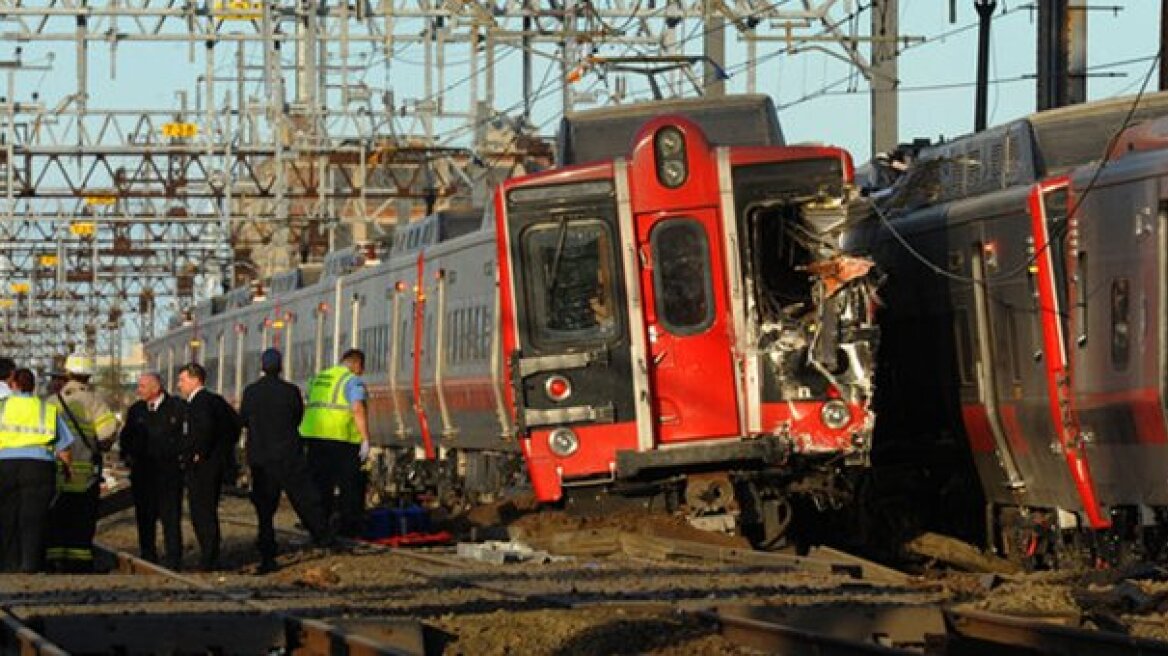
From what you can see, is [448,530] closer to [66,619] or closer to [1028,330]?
[1028,330]

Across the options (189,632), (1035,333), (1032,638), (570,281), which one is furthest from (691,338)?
(1032,638)

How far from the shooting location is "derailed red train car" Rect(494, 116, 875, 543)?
2147 cm

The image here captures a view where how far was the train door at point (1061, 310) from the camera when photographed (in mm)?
19875

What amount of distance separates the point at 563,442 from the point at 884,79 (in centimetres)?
1479

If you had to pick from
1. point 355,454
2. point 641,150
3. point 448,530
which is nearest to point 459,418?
point 448,530

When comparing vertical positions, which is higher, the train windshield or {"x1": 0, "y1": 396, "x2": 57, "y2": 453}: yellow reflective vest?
the train windshield

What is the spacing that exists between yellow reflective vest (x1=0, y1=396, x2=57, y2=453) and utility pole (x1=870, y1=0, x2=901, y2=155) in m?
15.2

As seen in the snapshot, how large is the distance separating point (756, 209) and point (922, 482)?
12.6ft

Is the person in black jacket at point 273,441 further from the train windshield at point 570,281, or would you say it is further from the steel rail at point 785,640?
the steel rail at point 785,640

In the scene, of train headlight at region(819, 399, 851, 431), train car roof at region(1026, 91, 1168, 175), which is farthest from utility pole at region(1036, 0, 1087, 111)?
train headlight at region(819, 399, 851, 431)

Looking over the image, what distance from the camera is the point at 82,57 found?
169ft

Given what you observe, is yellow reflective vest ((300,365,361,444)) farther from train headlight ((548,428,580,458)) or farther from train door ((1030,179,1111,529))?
train door ((1030,179,1111,529))

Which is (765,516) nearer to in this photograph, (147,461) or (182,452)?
(182,452)

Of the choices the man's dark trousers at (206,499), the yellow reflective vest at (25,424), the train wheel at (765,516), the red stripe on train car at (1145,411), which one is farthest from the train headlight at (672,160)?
the yellow reflective vest at (25,424)
